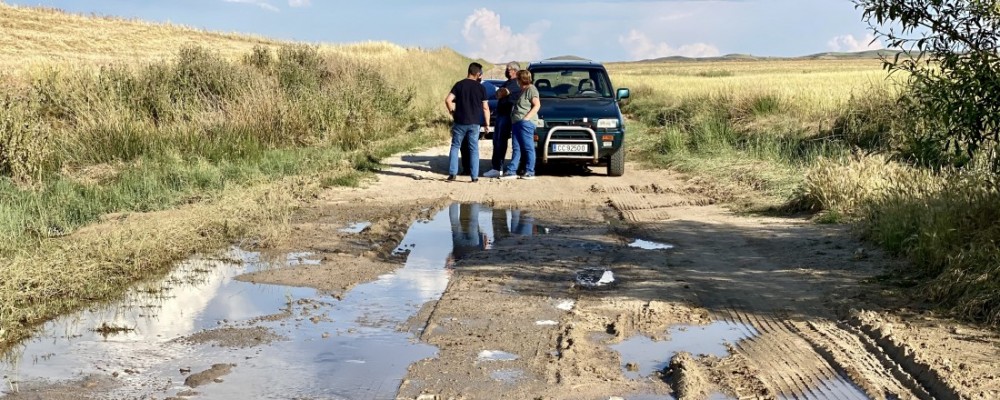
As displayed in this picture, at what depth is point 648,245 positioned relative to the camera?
31.3 ft

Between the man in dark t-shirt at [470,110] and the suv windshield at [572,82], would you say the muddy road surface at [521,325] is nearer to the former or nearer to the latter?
the man in dark t-shirt at [470,110]

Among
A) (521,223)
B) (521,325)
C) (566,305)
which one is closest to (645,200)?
(521,223)

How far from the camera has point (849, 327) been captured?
6.27m

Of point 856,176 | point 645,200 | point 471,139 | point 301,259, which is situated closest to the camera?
point 301,259

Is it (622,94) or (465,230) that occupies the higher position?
(622,94)

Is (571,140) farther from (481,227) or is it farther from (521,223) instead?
(481,227)

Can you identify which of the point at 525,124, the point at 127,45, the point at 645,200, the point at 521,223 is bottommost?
the point at 645,200

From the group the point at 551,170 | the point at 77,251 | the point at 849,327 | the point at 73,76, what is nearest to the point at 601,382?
the point at 849,327

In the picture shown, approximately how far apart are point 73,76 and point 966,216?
1499 cm

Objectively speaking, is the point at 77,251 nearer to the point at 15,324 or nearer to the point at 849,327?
the point at 15,324

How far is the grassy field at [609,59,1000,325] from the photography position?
23.0 feet

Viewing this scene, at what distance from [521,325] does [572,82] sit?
35.8 feet

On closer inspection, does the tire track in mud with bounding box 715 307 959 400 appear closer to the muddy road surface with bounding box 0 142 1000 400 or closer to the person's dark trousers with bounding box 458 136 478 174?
the muddy road surface with bounding box 0 142 1000 400

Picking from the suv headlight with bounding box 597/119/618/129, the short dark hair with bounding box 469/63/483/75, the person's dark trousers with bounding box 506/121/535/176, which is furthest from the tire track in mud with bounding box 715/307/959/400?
the suv headlight with bounding box 597/119/618/129
